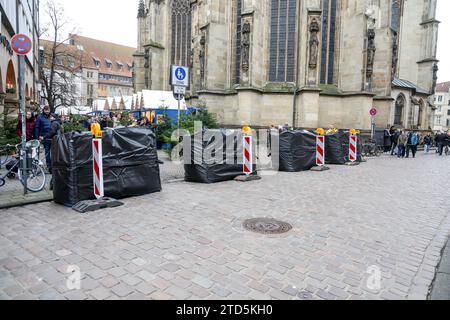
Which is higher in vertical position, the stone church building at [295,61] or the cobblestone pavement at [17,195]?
the stone church building at [295,61]

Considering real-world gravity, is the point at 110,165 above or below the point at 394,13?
below

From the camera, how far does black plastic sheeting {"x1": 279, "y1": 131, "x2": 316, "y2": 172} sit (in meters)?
11.7

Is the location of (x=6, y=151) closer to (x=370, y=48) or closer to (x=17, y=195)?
(x=17, y=195)

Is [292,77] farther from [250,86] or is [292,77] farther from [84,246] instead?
[84,246]

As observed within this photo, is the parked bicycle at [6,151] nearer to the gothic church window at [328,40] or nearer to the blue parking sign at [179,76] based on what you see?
the blue parking sign at [179,76]

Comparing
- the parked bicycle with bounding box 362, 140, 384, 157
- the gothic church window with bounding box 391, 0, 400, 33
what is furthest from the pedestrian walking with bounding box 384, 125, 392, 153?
the gothic church window with bounding box 391, 0, 400, 33

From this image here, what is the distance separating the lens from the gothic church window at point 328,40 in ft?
73.4

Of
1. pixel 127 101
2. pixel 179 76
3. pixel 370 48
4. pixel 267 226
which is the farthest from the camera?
pixel 127 101

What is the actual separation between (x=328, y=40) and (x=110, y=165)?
20.3 meters

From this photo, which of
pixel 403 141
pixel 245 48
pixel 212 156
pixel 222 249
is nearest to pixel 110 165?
pixel 212 156

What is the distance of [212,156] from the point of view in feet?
30.2

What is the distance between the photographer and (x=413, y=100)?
30.2 meters

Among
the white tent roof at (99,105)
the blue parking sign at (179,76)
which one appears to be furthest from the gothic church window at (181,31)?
the blue parking sign at (179,76)

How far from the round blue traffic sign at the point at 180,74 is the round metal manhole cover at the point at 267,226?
5.72 meters
